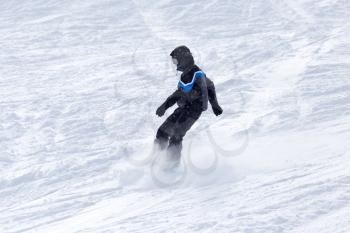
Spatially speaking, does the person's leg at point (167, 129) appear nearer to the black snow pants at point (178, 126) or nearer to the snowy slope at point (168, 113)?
the black snow pants at point (178, 126)

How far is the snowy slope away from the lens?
5807 millimetres

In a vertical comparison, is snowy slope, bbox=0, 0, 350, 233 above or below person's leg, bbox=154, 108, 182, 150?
below

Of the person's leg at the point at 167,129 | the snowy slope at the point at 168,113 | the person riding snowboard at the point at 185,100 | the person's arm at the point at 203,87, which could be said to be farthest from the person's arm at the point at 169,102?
the snowy slope at the point at 168,113

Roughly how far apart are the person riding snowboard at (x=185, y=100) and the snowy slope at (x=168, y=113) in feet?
1.24

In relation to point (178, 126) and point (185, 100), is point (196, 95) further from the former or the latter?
point (178, 126)

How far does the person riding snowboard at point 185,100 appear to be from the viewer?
6.44m

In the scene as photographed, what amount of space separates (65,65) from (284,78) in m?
4.43

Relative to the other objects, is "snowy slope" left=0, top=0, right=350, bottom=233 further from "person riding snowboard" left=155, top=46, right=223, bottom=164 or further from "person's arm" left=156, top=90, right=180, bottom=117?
"person's arm" left=156, top=90, right=180, bottom=117

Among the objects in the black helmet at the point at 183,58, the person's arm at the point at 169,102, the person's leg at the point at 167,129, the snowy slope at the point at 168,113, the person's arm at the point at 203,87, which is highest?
the black helmet at the point at 183,58

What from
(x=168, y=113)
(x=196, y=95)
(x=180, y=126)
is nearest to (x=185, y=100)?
(x=196, y=95)

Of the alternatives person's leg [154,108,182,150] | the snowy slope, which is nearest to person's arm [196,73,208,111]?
person's leg [154,108,182,150]

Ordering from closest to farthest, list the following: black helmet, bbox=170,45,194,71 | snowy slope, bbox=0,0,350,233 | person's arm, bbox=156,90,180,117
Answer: snowy slope, bbox=0,0,350,233 → black helmet, bbox=170,45,194,71 → person's arm, bbox=156,90,180,117

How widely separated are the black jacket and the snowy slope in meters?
0.76

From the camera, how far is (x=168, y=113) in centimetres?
946
